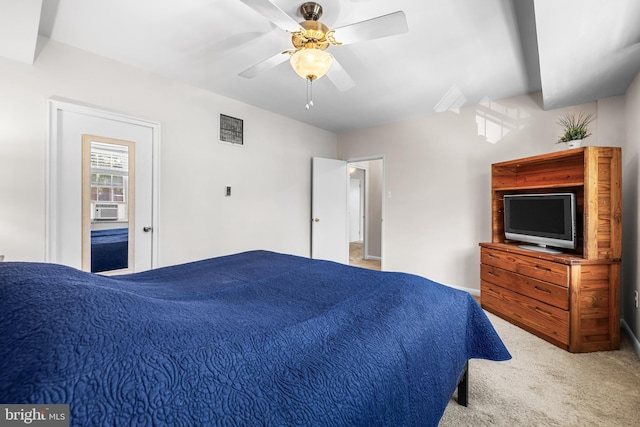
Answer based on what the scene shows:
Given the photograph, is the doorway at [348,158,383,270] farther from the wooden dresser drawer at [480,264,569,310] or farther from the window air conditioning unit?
the window air conditioning unit

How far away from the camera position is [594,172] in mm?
2314

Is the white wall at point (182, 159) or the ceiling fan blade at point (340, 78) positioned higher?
the ceiling fan blade at point (340, 78)

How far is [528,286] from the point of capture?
2.63 m

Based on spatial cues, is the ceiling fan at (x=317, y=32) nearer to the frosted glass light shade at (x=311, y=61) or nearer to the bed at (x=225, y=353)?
the frosted glass light shade at (x=311, y=61)

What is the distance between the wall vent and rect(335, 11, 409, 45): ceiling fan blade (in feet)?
6.97

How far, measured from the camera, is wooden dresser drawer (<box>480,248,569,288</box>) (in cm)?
236

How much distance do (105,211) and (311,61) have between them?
233 cm

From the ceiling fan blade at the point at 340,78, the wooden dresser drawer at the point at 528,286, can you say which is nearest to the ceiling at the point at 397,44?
the ceiling fan blade at the point at 340,78

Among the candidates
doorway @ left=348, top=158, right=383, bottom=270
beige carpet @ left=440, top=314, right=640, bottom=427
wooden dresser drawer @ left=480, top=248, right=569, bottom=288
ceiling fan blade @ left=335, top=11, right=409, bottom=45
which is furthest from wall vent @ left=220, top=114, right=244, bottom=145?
beige carpet @ left=440, top=314, right=640, bottom=427

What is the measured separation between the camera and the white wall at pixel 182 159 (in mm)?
2191

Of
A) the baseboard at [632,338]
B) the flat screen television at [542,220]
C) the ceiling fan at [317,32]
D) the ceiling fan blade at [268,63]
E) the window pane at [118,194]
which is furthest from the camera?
the window pane at [118,194]

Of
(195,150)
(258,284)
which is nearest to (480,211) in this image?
(258,284)

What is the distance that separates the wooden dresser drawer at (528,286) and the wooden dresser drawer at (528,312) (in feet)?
0.14

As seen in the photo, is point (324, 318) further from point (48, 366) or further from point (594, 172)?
point (594, 172)
